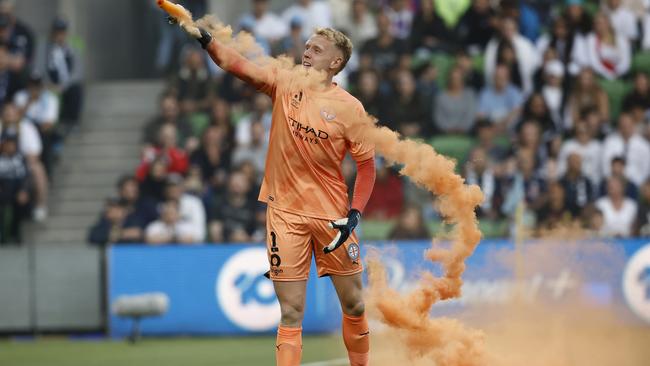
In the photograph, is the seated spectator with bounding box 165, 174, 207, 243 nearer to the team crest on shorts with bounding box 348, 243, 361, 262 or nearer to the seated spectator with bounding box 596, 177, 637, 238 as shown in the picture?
the seated spectator with bounding box 596, 177, 637, 238

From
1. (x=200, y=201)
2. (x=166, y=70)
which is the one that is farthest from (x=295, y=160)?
(x=166, y=70)

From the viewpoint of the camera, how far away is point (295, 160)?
28.4ft

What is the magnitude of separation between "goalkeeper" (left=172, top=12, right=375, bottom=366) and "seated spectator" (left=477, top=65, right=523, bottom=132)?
9.70 metres

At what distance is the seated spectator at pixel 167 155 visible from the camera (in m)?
18.0

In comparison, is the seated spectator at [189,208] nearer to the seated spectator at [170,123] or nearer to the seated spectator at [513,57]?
the seated spectator at [170,123]

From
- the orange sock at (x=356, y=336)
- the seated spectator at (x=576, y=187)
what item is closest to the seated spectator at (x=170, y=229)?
the seated spectator at (x=576, y=187)

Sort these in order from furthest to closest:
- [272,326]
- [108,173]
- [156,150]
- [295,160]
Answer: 1. [108,173]
2. [156,150]
3. [272,326]
4. [295,160]

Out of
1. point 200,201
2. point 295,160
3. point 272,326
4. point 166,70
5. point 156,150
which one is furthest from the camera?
point 166,70

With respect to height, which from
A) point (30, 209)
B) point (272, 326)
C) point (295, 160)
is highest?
point (295, 160)

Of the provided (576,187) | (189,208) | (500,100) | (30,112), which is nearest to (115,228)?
(189,208)

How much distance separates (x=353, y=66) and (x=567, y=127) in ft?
11.1

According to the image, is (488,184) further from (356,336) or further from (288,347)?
(288,347)

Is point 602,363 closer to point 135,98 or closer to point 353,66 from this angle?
point 353,66

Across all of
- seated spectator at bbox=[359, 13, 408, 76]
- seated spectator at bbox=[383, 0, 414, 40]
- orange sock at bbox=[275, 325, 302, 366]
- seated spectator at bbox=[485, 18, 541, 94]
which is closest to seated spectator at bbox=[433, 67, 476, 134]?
seated spectator at bbox=[485, 18, 541, 94]
